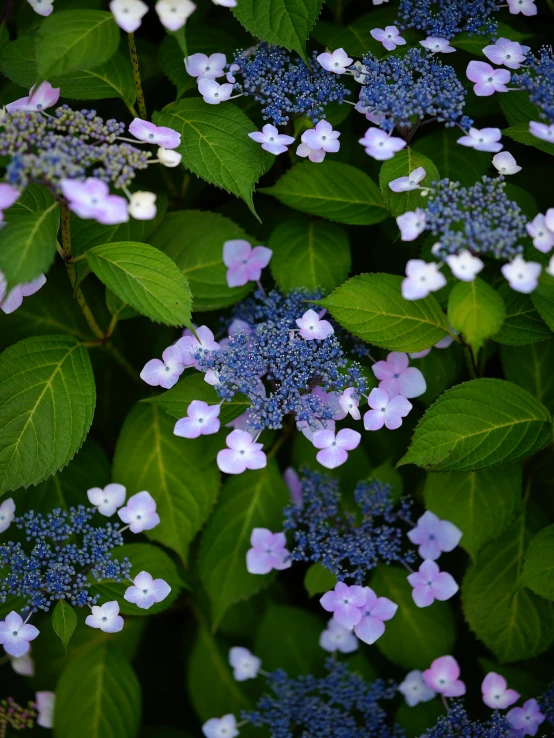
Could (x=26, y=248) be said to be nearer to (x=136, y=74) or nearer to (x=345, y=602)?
(x=136, y=74)

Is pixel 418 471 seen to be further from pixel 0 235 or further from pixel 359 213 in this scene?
pixel 0 235

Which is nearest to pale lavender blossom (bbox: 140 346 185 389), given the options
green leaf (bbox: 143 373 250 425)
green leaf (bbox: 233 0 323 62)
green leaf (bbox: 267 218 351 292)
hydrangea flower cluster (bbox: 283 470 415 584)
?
green leaf (bbox: 143 373 250 425)

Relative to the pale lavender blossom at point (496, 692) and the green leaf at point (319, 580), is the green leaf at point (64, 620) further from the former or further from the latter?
the pale lavender blossom at point (496, 692)

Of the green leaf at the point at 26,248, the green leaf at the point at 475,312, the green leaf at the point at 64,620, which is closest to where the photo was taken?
the green leaf at the point at 26,248

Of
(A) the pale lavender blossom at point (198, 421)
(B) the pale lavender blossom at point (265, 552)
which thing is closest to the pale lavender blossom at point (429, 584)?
(B) the pale lavender blossom at point (265, 552)

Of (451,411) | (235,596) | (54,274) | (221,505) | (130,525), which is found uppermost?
(54,274)

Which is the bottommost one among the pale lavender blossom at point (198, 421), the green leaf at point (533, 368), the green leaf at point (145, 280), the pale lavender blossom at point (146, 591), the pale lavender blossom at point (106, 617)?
the pale lavender blossom at point (146, 591)

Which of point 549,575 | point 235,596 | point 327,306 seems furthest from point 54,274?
point 549,575
